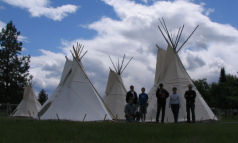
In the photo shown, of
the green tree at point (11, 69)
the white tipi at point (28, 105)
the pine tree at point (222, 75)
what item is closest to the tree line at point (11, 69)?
the green tree at point (11, 69)

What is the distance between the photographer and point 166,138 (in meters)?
6.90

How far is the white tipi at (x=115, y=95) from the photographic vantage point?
2264 centimetres

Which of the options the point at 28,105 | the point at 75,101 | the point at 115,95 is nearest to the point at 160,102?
the point at 75,101

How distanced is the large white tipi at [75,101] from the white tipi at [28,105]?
414 inches

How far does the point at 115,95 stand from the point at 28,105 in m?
7.18

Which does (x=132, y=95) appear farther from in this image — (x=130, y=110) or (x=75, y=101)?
(x=75, y=101)

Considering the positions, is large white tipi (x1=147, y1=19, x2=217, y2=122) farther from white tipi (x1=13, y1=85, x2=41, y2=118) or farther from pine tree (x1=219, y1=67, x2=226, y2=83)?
pine tree (x1=219, y1=67, x2=226, y2=83)

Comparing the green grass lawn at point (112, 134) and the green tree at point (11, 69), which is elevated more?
the green tree at point (11, 69)

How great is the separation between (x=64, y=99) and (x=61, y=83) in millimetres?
1557

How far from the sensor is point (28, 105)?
26.0 metres

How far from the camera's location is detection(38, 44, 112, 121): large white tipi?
1408 cm

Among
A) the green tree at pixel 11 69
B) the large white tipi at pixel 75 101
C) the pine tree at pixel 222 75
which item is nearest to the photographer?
the large white tipi at pixel 75 101

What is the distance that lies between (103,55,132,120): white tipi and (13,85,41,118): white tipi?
5.95m

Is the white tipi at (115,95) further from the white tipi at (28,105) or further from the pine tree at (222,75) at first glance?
the pine tree at (222,75)
